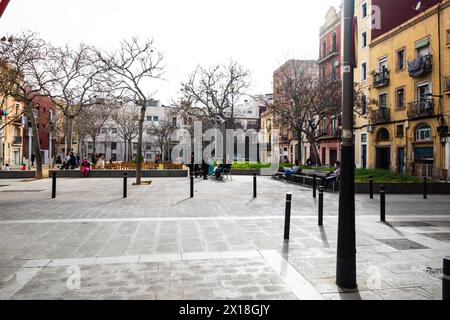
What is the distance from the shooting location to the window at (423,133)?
2402 cm

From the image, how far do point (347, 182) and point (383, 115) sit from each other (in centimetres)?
2771

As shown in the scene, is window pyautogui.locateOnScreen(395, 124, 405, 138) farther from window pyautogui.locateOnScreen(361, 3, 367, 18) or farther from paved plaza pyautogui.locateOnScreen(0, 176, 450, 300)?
paved plaza pyautogui.locateOnScreen(0, 176, 450, 300)

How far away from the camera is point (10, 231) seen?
22.4 feet

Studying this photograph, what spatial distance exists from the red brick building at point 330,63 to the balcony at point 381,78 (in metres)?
6.28

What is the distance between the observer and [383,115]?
28.5m

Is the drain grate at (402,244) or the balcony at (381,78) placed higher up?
the balcony at (381,78)

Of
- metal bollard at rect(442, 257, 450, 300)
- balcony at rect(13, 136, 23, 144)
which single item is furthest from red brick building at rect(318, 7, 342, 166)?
balcony at rect(13, 136, 23, 144)

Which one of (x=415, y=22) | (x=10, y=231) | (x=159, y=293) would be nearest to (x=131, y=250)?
(x=159, y=293)

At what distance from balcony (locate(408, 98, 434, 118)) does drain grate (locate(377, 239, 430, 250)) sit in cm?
2080

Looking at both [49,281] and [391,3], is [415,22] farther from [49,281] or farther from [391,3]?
[49,281]

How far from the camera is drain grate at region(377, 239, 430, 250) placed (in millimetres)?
5814

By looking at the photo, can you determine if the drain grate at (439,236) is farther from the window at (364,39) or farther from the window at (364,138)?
the window at (364,39)

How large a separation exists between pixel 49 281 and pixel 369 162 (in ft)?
102

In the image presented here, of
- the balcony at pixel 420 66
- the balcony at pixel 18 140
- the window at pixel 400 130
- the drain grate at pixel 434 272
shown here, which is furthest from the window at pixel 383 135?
the balcony at pixel 18 140
